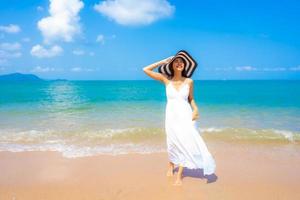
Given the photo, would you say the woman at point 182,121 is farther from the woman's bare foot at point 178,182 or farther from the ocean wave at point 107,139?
the ocean wave at point 107,139

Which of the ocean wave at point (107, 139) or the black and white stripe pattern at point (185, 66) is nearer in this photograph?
the black and white stripe pattern at point (185, 66)

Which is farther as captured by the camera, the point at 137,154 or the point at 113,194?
the point at 137,154

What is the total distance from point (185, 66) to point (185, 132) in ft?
3.84

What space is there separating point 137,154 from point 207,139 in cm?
303

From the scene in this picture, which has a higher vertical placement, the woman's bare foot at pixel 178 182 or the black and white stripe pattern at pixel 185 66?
the black and white stripe pattern at pixel 185 66

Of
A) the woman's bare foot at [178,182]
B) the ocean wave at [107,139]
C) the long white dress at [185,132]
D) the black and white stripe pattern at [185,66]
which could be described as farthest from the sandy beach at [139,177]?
the black and white stripe pattern at [185,66]

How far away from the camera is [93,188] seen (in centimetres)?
552

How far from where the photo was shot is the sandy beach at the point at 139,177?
5.31m

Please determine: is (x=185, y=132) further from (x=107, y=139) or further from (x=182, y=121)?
(x=107, y=139)

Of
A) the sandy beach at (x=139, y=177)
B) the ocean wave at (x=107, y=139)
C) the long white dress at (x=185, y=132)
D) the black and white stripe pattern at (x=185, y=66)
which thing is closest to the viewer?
the sandy beach at (x=139, y=177)

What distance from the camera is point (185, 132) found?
5750mm

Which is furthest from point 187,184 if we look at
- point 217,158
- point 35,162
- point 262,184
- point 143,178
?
point 35,162

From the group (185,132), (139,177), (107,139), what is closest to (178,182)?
(139,177)

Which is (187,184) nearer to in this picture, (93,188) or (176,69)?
(93,188)
